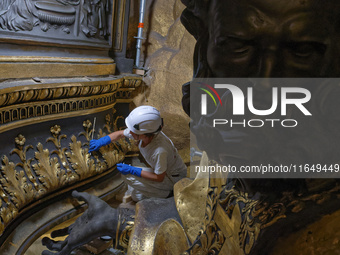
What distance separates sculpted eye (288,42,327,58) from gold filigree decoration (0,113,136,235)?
5.40 ft

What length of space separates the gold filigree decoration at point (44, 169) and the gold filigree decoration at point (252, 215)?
143 cm

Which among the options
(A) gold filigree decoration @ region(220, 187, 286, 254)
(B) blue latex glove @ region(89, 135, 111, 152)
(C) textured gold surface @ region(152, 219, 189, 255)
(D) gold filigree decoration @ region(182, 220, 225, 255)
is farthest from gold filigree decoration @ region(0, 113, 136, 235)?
(A) gold filigree decoration @ region(220, 187, 286, 254)

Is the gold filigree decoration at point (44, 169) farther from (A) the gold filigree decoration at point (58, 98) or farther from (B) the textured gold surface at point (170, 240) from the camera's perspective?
(B) the textured gold surface at point (170, 240)

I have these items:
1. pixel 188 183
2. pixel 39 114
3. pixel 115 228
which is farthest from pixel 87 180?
pixel 188 183

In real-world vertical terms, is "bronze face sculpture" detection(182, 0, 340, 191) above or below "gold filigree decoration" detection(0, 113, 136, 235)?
above

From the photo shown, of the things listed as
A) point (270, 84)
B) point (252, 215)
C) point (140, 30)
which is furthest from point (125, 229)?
point (140, 30)

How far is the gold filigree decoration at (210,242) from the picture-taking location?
71 centimetres

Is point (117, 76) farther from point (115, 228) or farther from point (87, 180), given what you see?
point (115, 228)

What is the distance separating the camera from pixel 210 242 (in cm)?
72

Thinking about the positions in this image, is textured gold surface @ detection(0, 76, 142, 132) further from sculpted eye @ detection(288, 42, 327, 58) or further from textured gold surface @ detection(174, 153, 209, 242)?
sculpted eye @ detection(288, 42, 327, 58)

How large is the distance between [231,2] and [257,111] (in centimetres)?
15

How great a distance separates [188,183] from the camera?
0.95 meters

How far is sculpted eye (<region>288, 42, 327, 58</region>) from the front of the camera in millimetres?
497

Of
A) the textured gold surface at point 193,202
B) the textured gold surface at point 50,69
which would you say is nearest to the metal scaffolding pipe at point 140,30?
the textured gold surface at point 50,69
